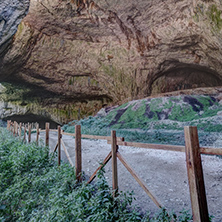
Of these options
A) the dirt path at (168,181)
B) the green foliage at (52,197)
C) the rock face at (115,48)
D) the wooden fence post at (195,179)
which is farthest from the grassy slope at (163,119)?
the wooden fence post at (195,179)

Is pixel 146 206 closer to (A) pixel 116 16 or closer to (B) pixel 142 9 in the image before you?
(B) pixel 142 9

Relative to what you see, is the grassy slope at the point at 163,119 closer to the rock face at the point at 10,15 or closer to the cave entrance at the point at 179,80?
the cave entrance at the point at 179,80

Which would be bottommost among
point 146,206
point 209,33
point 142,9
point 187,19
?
point 146,206

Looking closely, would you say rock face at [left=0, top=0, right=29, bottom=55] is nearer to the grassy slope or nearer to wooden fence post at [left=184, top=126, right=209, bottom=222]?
the grassy slope

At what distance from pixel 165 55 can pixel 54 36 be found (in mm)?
9693

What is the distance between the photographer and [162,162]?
15.7 feet

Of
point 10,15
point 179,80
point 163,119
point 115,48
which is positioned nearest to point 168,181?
point 163,119

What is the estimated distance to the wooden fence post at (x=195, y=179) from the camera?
4.38 feet

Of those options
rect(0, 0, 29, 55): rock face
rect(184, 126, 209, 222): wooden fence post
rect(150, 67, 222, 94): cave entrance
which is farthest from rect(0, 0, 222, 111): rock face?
rect(184, 126, 209, 222): wooden fence post

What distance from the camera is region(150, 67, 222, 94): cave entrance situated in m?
16.3

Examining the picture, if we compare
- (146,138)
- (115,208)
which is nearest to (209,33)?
(146,138)

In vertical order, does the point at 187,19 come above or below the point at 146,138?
above

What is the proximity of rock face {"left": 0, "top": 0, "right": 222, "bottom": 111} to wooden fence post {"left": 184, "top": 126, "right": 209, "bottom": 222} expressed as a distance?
10.8 meters

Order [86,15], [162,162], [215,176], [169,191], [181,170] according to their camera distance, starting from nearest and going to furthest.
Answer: [169,191]
[215,176]
[181,170]
[162,162]
[86,15]
